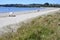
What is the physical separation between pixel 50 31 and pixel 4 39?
7.87 feet

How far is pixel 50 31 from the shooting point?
1118cm

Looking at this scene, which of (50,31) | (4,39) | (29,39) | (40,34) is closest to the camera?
(29,39)

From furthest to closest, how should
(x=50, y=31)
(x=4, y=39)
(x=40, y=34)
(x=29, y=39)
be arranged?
(x=4, y=39) < (x=50, y=31) < (x=40, y=34) < (x=29, y=39)

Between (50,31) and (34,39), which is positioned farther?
(50,31)

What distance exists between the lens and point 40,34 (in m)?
10.5

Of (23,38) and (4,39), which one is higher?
(23,38)

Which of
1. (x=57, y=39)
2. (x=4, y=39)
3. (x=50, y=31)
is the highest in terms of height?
(x=57, y=39)

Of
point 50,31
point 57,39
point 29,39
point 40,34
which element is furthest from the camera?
point 50,31

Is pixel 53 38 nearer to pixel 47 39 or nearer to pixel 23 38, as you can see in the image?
pixel 47 39

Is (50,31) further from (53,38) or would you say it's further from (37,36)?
(53,38)

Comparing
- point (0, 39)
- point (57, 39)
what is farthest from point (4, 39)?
point (57, 39)

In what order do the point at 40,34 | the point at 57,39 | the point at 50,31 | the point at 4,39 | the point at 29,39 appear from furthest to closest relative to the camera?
the point at 4,39, the point at 50,31, the point at 40,34, the point at 29,39, the point at 57,39

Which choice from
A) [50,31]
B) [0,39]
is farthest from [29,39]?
[0,39]

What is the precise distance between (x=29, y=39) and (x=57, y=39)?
1274 millimetres
